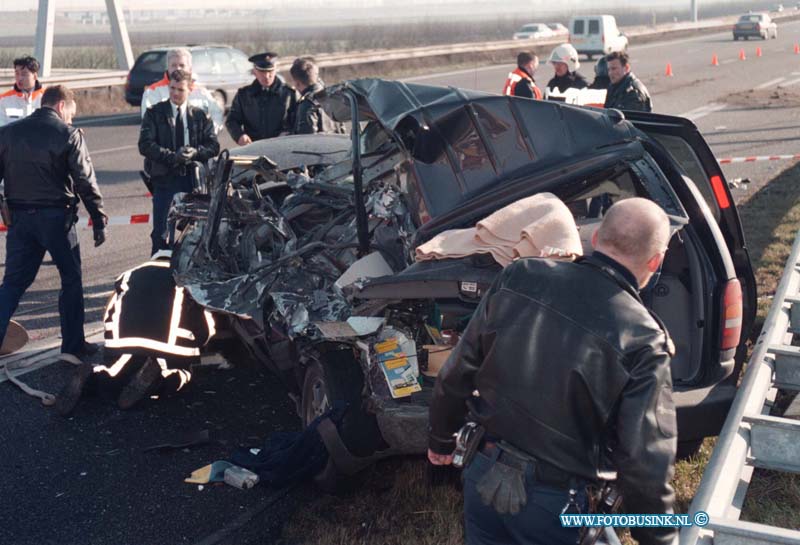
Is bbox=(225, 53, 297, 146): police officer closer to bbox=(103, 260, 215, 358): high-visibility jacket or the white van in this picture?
bbox=(103, 260, 215, 358): high-visibility jacket

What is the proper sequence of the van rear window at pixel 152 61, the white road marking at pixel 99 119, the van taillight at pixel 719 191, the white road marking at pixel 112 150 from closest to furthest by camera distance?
the van taillight at pixel 719 191 → the white road marking at pixel 112 150 → the white road marking at pixel 99 119 → the van rear window at pixel 152 61

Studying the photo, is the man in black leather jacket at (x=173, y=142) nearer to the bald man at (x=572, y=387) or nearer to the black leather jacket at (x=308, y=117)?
the black leather jacket at (x=308, y=117)

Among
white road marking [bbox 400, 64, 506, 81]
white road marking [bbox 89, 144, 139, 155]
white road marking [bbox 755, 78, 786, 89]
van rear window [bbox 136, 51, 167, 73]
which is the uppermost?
van rear window [bbox 136, 51, 167, 73]

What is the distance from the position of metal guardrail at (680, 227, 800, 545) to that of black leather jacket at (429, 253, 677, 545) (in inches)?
14.6

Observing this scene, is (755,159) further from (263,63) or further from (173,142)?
(173,142)

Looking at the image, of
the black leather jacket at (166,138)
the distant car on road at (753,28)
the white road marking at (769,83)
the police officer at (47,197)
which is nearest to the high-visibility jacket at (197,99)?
the black leather jacket at (166,138)

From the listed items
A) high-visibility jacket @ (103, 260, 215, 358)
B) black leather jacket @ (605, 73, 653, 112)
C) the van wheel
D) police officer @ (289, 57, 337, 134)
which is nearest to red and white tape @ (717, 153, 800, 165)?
black leather jacket @ (605, 73, 653, 112)

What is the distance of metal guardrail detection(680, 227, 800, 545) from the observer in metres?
3.13

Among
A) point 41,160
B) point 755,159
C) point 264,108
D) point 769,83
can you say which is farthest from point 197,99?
point 769,83

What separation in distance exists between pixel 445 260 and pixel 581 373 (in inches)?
58.4

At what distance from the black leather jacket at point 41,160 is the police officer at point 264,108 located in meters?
2.48

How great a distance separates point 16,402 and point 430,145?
2915 millimetres

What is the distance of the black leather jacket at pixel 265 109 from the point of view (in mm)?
8930

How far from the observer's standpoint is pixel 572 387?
288 centimetres
